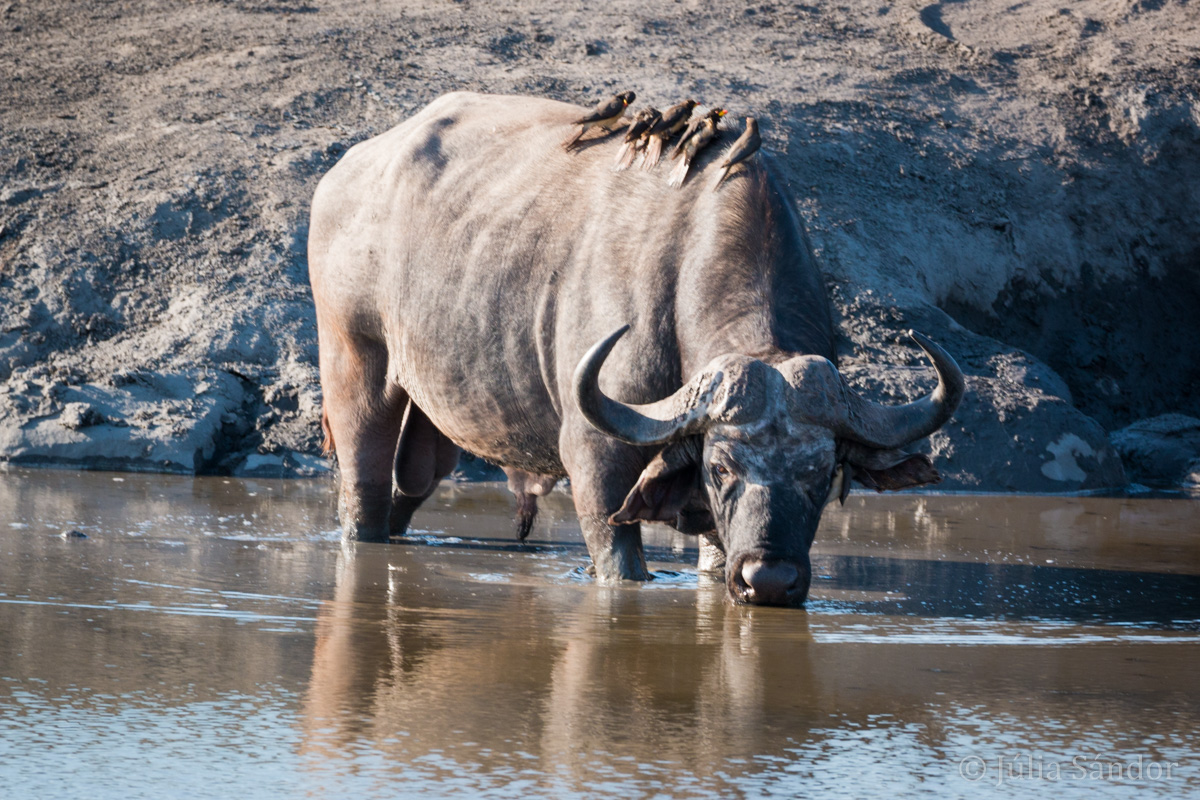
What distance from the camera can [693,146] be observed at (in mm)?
6008

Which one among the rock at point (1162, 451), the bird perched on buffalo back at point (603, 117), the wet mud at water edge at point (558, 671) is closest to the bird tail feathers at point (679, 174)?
the bird perched on buffalo back at point (603, 117)

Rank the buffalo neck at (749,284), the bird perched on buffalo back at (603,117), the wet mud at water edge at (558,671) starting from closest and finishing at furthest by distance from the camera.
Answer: the wet mud at water edge at (558,671), the buffalo neck at (749,284), the bird perched on buffalo back at (603,117)

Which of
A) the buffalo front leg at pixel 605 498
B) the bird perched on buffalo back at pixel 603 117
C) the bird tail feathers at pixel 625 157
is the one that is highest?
the bird perched on buffalo back at pixel 603 117

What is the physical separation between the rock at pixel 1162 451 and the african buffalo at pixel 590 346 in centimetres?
566

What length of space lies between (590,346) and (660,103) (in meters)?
7.44

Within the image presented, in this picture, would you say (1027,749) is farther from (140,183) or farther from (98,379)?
A: (140,183)

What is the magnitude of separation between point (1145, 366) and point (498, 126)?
25.0 ft

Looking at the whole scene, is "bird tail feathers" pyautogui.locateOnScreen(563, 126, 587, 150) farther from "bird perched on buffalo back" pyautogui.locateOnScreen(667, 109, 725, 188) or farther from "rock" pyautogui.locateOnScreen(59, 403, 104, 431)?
"rock" pyautogui.locateOnScreen(59, 403, 104, 431)

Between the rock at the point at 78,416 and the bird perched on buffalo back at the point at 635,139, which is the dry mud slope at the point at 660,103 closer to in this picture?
the rock at the point at 78,416

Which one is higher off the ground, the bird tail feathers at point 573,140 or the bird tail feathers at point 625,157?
the bird tail feathers at point 573,140

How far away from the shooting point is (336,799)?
2.89 metres

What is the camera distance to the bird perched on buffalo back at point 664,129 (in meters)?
6.09

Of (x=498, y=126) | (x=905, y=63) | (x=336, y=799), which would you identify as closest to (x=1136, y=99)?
(x=905, y=63)

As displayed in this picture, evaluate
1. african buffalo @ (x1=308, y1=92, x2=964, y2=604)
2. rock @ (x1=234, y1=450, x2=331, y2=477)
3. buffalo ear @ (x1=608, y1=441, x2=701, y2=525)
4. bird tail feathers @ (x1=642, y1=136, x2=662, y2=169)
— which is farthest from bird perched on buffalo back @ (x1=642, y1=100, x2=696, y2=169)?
rock @ (x1=234, y1=450, x2=331, y2=477)
